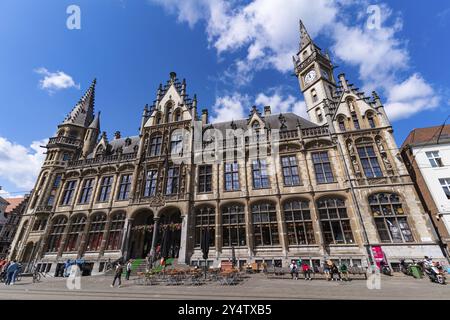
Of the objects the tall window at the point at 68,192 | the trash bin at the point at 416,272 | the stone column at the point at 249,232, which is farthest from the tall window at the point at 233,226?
the tall window at the point at 68,192

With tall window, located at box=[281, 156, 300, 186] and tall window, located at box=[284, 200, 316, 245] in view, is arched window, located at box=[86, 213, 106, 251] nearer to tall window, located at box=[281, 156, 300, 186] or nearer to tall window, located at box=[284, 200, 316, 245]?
tall window, located at box=[284, 200, 316, 245]

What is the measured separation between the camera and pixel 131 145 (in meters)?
29.7

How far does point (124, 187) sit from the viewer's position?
24719 mm

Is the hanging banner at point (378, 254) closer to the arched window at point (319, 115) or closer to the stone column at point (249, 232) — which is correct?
the stone column at point (249, 232)

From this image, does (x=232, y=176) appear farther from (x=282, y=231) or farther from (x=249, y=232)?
(x=282, y=231)

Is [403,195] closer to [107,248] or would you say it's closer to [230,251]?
[230,251]

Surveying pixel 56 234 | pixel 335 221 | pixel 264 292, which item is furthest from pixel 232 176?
pixel 56 234

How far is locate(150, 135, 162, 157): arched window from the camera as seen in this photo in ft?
83.7

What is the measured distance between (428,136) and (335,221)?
1498 centimetres

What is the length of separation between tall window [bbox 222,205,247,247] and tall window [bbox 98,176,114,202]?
1420cm

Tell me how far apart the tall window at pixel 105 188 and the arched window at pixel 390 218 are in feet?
88.9

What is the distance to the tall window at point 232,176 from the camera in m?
22.0

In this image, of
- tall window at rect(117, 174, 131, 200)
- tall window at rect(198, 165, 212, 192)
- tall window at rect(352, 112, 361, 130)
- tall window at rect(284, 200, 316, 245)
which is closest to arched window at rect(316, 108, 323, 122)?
tall window at rect(352, 112, 361, 130)
